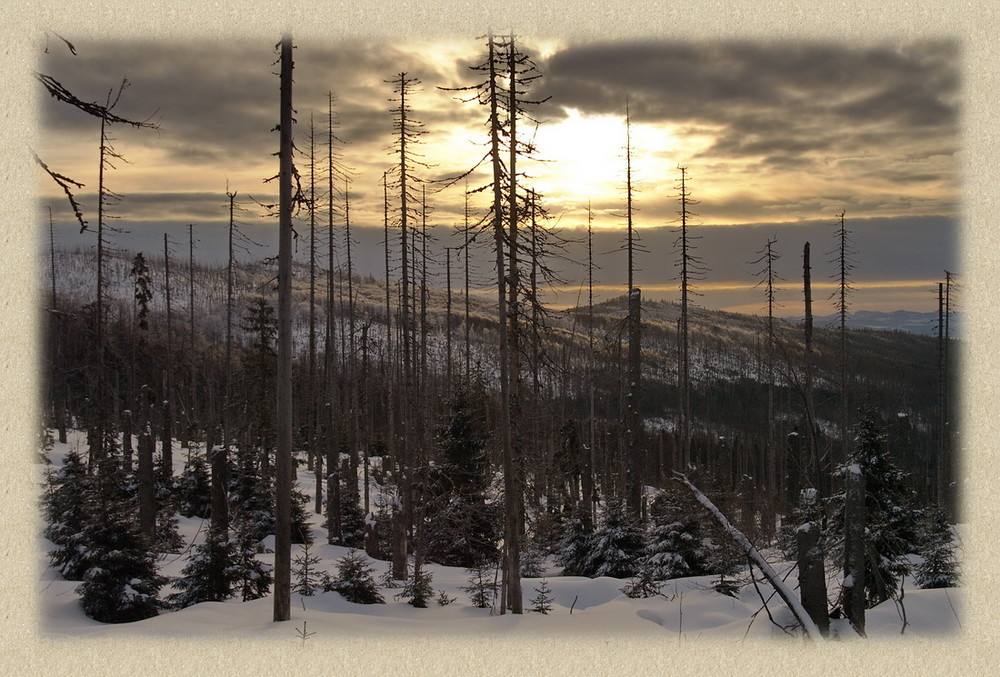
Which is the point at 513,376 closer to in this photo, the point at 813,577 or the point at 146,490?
the point at 813,577

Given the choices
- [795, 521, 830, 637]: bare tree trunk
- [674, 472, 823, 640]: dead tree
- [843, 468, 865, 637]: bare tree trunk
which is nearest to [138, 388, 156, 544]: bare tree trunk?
[674, 472, 823, 640]: dead tree

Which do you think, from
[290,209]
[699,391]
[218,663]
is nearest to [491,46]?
[290,209]

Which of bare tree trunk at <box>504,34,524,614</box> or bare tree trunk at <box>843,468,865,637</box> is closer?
bare tree trunk at <box>843,468,865,637</box>

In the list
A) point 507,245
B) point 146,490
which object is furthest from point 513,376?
point 146,490

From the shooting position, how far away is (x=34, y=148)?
5578 millimetres

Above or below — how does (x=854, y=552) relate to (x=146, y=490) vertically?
above

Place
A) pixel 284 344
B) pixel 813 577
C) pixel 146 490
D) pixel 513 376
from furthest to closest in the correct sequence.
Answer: pixel 146 490 → pixel 513 376 → pixel 284 344 → pixel 813 577

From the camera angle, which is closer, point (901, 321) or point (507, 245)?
point (507, 245)

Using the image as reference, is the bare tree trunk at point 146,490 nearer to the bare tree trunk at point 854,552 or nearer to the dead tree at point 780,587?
the dead tree at point 780,587

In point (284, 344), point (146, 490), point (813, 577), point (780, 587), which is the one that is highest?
point (284, 344)

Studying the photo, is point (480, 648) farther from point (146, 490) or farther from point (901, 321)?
point (901, 321)

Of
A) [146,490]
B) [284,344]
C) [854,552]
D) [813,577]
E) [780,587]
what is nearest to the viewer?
[780,587]

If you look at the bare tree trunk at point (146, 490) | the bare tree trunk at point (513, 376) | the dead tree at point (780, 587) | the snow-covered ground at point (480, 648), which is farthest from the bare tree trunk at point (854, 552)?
the bare tree trunk at point (146, 490)

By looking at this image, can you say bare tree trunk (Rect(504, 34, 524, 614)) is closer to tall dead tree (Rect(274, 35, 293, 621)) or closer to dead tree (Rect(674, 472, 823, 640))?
tall dead tree (Rect(274, 35, 293, 621))
